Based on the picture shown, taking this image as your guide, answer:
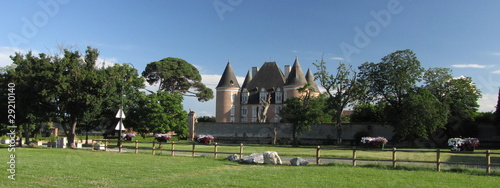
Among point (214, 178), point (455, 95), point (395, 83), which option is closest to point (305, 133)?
point (395, 83)

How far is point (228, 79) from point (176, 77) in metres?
9.87

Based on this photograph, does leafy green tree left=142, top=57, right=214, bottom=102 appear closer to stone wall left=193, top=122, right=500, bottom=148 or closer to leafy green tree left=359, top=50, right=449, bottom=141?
stone wall left=193, top=122, right=500, bottom=148

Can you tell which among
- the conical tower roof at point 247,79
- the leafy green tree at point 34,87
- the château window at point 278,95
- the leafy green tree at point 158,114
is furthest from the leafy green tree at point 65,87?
the conical tower roof at point 247,79

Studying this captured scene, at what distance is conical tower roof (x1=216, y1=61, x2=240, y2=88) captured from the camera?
66.4 metres

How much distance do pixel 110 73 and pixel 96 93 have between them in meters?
2.01

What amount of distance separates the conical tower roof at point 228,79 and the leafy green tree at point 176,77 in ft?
10.6

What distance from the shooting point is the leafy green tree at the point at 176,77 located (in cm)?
5844

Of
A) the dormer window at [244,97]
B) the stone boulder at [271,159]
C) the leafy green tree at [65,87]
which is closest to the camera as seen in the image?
the stone boulder at [271,159]

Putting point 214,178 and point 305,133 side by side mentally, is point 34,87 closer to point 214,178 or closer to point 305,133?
point 214,178

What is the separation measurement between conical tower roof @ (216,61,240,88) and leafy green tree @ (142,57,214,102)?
3.23 metres

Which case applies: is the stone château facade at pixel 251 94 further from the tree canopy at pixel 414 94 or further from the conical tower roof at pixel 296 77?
the tree canopy at pixel 414 94

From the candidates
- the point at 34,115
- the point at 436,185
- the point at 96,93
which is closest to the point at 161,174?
the point at 436,185

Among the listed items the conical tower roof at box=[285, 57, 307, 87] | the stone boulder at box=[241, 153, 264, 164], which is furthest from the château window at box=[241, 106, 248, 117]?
the stone boulder at box=[241, 153, 264, 164]

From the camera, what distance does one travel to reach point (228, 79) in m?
66.7
